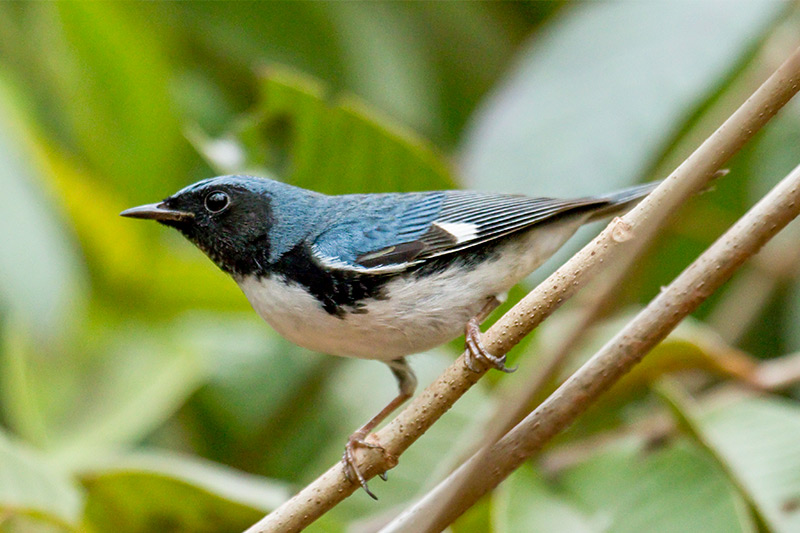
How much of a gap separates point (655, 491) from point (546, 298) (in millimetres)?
1216

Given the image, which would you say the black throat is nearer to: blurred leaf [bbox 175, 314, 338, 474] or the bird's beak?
the bird's beak

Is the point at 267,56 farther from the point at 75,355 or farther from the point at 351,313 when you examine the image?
the point at 351,313

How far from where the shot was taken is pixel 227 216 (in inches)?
107

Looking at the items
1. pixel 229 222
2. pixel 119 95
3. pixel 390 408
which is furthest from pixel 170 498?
pixel 119 95

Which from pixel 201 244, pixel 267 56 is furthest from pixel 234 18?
pixel 201 244

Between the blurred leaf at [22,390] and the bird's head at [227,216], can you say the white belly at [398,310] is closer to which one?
the bird's head at [227,216]

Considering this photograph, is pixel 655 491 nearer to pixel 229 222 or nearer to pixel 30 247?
pixel 229 222

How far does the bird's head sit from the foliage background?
0.46m

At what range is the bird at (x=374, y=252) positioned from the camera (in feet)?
8.11

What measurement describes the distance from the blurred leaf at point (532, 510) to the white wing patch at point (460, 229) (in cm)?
88

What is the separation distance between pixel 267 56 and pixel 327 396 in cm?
201

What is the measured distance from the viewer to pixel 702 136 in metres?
4.17

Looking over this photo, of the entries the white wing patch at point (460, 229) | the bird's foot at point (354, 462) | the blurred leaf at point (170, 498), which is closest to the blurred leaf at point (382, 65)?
the white wing patch at point (460, 229)

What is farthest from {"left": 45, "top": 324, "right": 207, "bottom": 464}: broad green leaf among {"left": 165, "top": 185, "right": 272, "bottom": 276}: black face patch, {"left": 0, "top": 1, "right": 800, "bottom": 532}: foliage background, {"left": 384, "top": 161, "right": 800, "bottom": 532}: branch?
{"left": 384, "top": 161, "right": 800, "bottom": 532}: branch
